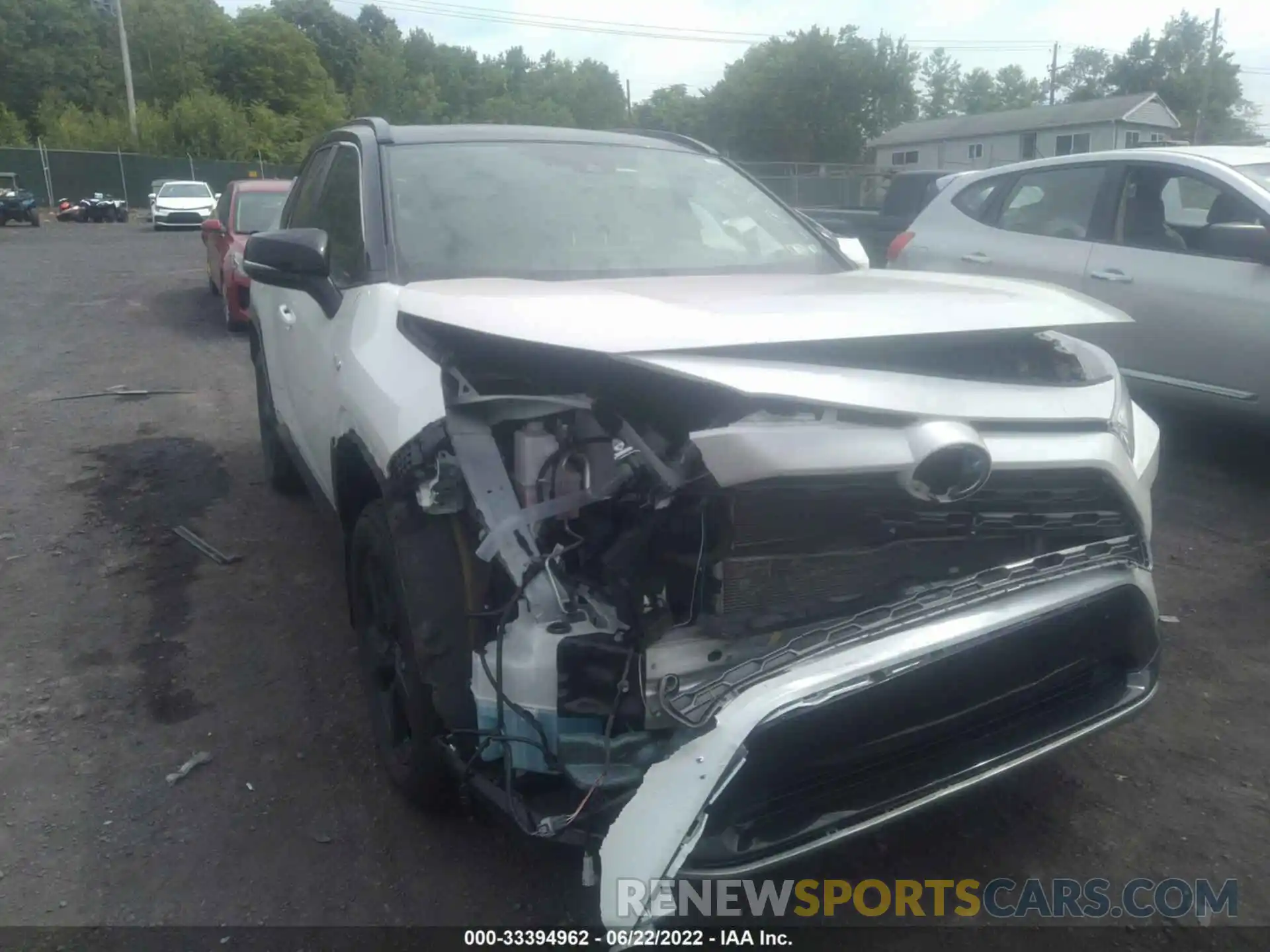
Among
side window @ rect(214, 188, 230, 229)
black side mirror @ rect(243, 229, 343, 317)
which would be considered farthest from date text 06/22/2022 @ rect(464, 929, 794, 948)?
side window @ rect(214, 188, 230, 229)

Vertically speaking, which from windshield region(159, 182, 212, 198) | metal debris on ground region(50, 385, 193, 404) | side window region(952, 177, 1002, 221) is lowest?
metal debris on ground region(50, 385, 193, 404)

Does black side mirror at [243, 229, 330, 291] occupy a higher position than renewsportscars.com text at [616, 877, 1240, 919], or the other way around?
black side mirror at [243, 229, 330, 291]

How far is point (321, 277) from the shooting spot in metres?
3.41

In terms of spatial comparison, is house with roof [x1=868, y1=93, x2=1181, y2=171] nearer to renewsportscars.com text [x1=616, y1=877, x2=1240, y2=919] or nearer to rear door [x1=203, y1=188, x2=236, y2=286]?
rear door [x1=203, y1=188, x2=236, y2=286]

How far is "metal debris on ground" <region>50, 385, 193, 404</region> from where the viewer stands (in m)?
8.16

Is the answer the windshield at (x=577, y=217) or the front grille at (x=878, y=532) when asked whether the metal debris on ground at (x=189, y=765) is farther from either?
the front grille at (x=878, y=532)

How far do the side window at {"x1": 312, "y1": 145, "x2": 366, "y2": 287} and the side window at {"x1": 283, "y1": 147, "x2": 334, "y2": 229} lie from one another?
141 millimetres

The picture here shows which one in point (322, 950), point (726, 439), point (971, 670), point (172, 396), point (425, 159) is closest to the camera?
point (726, 439)

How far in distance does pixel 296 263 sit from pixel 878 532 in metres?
1.98

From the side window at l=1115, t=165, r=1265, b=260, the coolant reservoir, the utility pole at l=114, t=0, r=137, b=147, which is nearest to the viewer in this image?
the coolant reservoir

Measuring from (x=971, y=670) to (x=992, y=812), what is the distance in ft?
2.81

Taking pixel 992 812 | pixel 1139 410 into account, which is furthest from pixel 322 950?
pixel 1139 410

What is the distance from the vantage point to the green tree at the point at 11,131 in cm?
5050

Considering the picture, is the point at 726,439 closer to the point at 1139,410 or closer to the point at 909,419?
the point at 909,419
